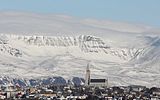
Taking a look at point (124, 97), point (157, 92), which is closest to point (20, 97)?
point (124, 97)

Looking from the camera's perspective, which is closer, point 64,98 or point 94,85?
point 64,98

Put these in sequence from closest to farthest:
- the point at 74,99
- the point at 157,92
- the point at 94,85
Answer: the point at 74,99
the point at 157,92
the point at 94,85

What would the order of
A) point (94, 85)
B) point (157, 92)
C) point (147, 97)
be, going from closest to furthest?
point (147, 97), point (157, 92), point (94, 85)

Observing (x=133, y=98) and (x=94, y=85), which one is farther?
(x=94, y=85)

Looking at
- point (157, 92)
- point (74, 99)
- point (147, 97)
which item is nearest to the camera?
point (74, 99)

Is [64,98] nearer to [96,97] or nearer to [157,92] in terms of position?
[96,97]

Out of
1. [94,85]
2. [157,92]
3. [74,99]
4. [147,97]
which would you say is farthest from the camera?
[94,85]

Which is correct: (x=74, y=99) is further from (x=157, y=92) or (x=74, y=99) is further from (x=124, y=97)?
A: (x=157, y=92)

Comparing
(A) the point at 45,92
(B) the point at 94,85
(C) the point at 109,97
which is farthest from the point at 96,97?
(B) the point at 94,85
